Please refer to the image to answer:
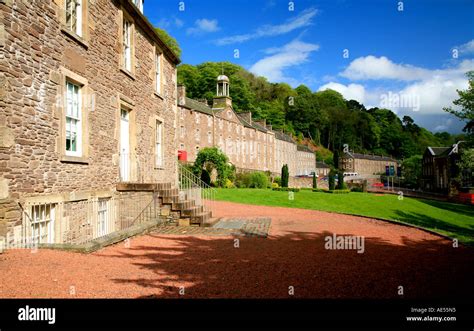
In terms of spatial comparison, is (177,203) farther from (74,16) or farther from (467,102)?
(467,102)

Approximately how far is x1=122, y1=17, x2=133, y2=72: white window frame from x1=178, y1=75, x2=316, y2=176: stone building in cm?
3174

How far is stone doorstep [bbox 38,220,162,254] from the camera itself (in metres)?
7.31

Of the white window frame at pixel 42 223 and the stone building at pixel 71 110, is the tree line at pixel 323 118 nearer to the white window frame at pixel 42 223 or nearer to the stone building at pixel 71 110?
the stone building at pixel 71 110

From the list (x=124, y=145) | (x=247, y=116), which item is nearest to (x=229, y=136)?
(x=247, y=116)

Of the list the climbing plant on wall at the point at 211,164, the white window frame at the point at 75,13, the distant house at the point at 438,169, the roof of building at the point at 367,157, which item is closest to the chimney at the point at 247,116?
the climbing plant on wall at the point at 211,164

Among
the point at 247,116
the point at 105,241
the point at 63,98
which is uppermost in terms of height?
the point at 247,116

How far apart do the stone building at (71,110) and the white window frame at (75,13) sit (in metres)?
0.03

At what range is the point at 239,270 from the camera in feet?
21.0

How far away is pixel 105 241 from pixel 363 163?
10221 centimetres

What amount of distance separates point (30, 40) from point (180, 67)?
69.4 meters

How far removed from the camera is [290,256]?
7.86 meters

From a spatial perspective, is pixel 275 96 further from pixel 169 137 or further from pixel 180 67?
pixel 169 137

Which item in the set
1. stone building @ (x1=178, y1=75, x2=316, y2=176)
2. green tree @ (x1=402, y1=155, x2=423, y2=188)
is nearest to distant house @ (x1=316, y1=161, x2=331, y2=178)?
stone building @ (x1=178, y1=75, x2=316, y2=176)

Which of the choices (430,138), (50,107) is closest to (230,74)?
(50,107)
